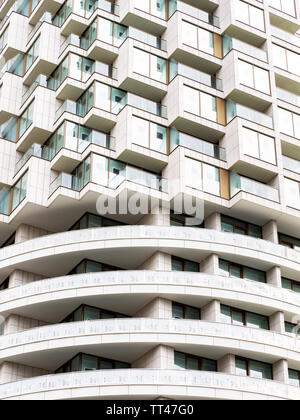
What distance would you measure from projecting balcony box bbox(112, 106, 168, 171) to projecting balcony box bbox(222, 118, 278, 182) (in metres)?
5.36

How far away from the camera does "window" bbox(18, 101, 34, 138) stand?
7262 centimetres

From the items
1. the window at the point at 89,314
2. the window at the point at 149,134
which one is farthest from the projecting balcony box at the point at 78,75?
the window at the point at 89,314

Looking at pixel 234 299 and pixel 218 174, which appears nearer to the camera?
pixel 234 299

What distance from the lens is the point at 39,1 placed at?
80.7 metres

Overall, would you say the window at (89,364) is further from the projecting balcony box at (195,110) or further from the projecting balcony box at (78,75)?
the projecting balcony box at (78,75)

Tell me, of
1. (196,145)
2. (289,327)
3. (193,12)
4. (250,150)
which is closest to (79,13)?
(193,12)

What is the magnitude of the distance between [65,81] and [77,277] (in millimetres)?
18370

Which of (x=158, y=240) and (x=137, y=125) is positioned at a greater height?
(x=137, y=125)

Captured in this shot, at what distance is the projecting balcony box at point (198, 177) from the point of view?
65625 mm

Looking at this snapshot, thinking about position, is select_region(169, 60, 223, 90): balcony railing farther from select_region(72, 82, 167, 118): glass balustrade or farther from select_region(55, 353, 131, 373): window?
select_region(55, 353, 131, 373): window

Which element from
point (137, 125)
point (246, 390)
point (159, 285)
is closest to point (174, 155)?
point (137, 125)

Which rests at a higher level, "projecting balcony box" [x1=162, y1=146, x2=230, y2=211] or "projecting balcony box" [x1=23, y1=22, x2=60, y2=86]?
"projecting balcony box" [x1=23, y1=22, x2=60, y2=86]

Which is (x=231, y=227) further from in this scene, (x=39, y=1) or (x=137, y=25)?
(x=39, y=1)

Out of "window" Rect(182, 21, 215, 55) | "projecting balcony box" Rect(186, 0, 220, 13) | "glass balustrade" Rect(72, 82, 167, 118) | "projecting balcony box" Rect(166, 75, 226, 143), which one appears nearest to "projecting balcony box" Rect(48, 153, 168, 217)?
"glass balustrade" Rect(72, 82, 167, 118)
